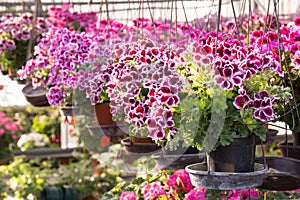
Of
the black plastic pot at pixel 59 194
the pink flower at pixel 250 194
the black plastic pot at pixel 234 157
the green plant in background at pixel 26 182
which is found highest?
the black plastic pot at pixel 234 157

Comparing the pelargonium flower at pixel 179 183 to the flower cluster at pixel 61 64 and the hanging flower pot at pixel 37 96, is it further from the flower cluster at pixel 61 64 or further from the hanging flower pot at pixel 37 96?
the hanging flower pot at pixel 37 96

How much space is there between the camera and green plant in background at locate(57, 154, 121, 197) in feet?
16.4

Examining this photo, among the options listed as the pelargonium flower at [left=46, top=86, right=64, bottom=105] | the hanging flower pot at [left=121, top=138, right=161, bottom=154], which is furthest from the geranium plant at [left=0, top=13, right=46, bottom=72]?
the hanging flower pot at [left=121, top=138, right=161, bottom=154]

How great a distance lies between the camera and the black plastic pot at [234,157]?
1604mm

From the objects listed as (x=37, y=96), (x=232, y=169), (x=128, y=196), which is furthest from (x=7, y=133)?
(x=232, y=169)

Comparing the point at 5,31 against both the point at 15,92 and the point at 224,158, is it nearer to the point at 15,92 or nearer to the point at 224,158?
the point at 15,92

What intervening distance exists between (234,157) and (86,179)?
11.6 feet

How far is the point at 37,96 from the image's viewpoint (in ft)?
9.55

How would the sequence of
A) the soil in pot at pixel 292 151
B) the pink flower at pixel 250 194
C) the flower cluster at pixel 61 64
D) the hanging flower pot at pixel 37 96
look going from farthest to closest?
the hanging flower pot at pixel 37 96
the flower cluster at pixel 61 64
the pink flower at pixel 250 194
the soil in pot at pixel 292 151

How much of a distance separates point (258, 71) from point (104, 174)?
350 cm

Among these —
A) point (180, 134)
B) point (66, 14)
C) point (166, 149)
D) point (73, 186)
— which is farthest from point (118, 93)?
point (73, 186)

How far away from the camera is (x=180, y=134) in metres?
1.59

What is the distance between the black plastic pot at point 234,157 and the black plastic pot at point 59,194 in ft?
10.7

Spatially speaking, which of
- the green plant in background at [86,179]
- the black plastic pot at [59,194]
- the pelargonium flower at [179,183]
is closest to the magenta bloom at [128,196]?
the pelargonium flower at [179,183]
